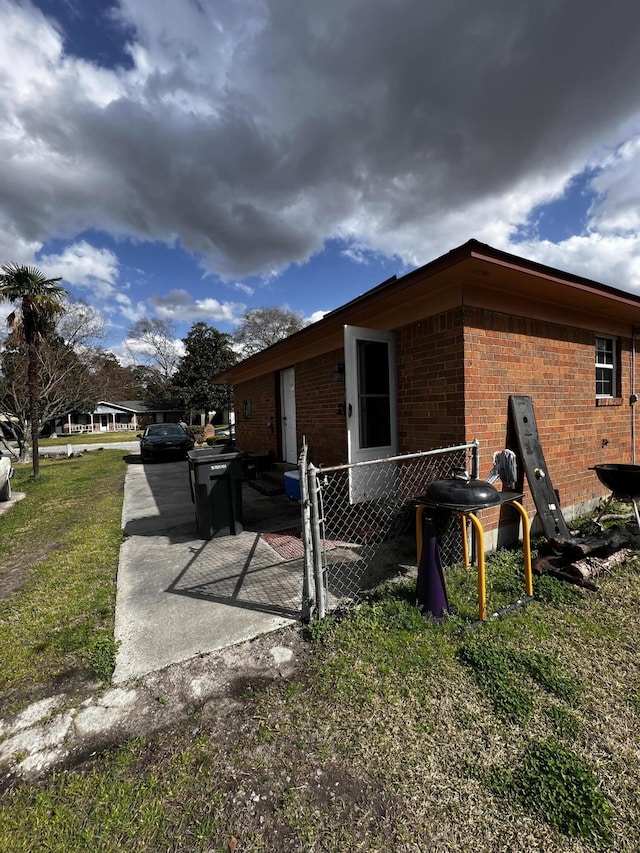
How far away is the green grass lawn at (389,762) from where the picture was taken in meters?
1.44

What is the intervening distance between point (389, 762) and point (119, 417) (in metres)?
53.7

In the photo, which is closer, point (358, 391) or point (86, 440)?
point (358, 391)

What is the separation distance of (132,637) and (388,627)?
1898 mm

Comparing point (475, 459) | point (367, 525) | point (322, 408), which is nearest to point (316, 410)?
point (322, 408)

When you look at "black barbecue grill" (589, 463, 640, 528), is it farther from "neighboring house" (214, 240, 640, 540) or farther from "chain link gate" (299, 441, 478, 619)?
"chain link gate" (299, 441, 478, 619)

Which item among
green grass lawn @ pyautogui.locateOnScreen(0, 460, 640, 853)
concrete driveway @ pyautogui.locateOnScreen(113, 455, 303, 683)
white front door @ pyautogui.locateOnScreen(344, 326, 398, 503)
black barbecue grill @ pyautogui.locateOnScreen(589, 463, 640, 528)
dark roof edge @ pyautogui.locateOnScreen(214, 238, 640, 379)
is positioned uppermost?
dark roof edge @ pyautogui.locateOnScreen(214, 238, 640, 379)

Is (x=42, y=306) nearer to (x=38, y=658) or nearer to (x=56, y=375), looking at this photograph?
(x=56, y=375)

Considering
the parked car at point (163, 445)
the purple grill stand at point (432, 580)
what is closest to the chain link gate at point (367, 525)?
the purple grill stand at point (432, 580)

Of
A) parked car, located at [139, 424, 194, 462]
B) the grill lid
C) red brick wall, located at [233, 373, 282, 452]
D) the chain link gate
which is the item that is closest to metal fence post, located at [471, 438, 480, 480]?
the chain link gate

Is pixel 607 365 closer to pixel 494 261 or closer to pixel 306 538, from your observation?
pixel 494 261

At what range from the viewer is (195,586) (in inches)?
140

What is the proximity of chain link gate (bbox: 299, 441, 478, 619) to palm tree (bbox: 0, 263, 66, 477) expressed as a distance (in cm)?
1042

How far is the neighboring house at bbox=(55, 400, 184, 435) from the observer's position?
44.4 meters

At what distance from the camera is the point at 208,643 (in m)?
2.63
